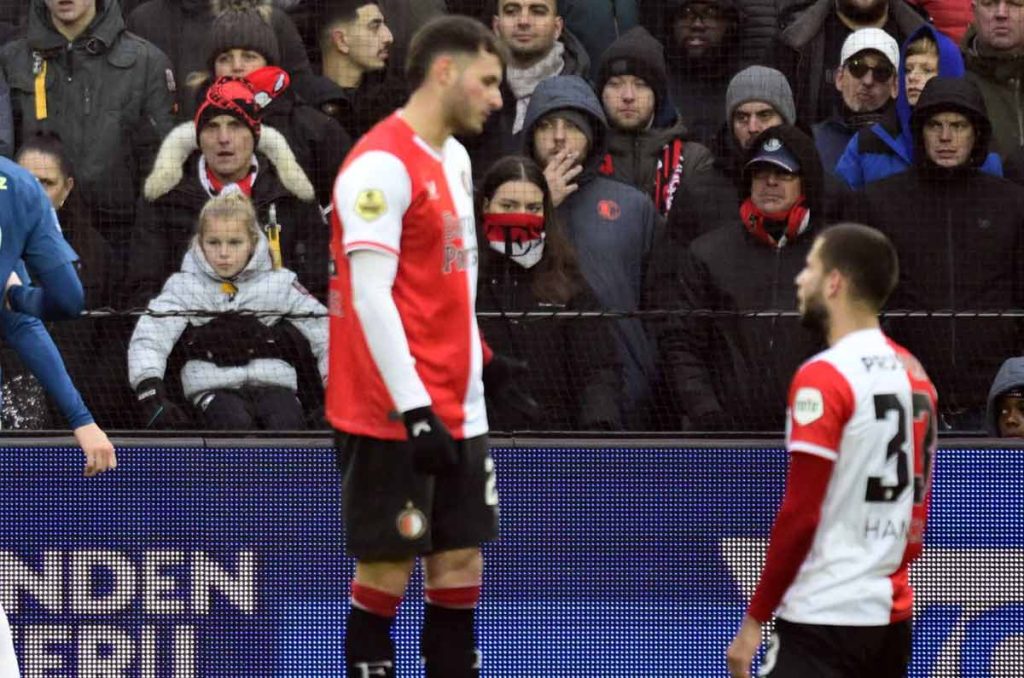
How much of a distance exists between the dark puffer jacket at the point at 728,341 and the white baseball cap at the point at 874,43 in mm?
1095

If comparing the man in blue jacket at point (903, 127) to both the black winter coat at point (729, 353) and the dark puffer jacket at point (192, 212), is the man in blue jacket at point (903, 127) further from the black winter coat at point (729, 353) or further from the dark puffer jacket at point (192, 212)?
Result: the dark puffer jacket at point (192, 212)

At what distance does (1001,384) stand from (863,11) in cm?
179

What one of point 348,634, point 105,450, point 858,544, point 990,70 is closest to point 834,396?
point 858,544

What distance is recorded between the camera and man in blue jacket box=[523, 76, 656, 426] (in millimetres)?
7270

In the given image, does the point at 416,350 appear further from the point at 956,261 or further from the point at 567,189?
the point at 956,261

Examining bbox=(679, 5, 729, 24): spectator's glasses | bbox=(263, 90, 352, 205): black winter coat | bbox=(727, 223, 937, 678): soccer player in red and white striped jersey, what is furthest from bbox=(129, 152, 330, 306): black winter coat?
bbox=(727, 223, 937, 678): soccer player in red and white striped jersey

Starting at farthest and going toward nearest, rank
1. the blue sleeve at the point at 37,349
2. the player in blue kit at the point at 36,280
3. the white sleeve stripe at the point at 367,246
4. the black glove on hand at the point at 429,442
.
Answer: the blue sleeve at the point at 37,349, the player in blue kit at the point at 36,280, the white sleeve stripe at the point at 367,246, the black glove on hand at the point at 429,442

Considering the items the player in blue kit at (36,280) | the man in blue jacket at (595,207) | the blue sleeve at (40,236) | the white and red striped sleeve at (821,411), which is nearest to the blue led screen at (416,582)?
the man in blue jacket at (595,207)

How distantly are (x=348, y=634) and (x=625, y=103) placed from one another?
118 inches

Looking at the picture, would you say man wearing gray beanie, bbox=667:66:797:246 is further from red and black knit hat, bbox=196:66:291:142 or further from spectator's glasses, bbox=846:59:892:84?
red and black knit hat, bbox=196:66:291:142

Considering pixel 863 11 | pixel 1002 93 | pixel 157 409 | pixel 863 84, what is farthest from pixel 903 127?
pixel 157 409

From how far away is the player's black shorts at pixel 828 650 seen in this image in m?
4.96

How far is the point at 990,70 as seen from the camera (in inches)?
320

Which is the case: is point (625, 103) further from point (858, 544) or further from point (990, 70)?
point (858, 544)
